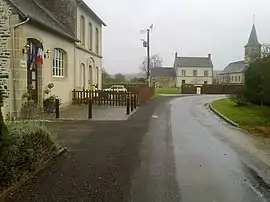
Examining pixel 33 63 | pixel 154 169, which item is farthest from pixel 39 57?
pixel 154 169

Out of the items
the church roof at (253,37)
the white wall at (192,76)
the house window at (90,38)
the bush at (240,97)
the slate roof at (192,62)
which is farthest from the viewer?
the slate roof at (192,62)

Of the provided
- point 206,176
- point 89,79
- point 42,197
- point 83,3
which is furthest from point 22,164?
point 89,79

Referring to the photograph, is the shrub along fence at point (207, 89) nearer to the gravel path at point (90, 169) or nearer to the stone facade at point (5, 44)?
the stone facade at point (5, 44)

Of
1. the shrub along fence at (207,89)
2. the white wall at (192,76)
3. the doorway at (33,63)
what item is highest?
the white wall at (192,76)

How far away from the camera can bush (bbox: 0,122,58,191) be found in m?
6.82

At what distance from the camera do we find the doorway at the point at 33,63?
64.9 feet

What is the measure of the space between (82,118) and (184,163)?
10262 millimetres

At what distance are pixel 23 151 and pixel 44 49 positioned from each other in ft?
48.2

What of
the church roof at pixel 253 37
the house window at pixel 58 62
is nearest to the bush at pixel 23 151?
the house window at pixel 58 62

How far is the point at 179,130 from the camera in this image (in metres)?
15.0

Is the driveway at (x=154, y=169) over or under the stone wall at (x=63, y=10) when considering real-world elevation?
under

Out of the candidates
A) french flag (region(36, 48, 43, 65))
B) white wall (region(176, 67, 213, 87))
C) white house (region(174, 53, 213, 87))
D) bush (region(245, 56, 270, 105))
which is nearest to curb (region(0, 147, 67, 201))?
french flag (region(36, 48, 43, 65))

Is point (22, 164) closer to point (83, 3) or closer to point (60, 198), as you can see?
point (60, 198)

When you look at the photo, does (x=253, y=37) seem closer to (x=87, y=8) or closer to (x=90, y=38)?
(x=90, y=38)
